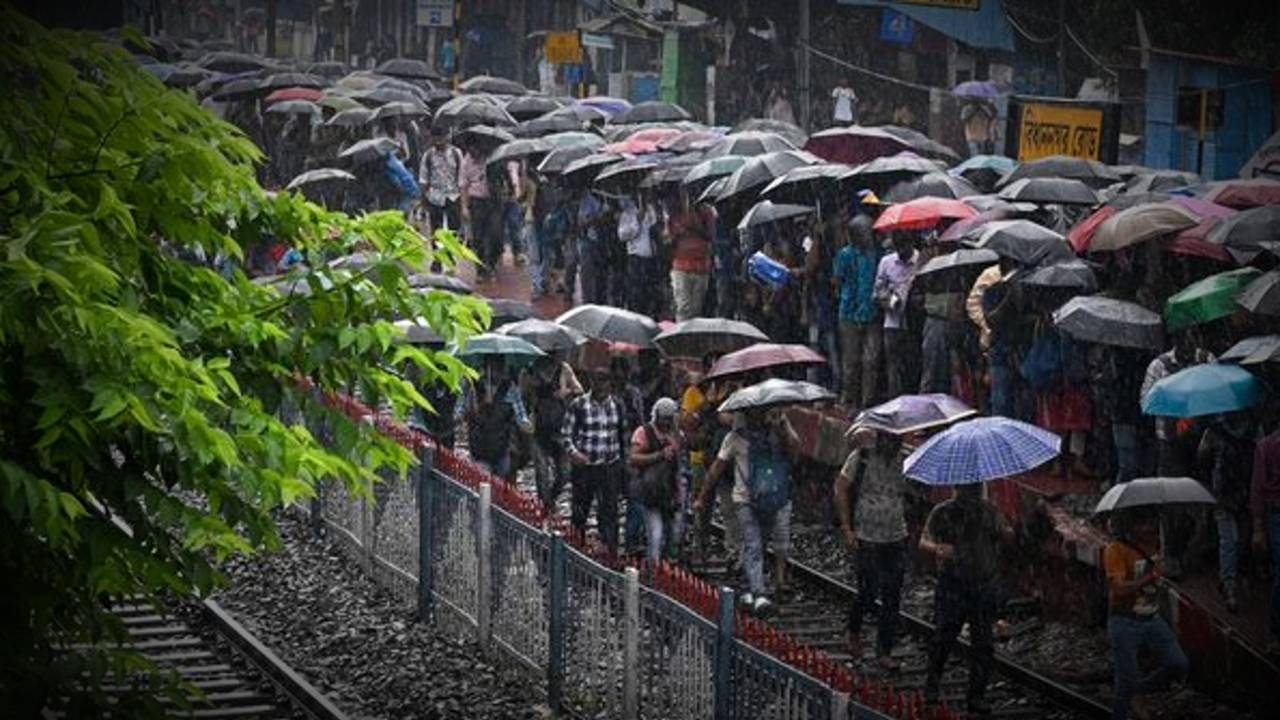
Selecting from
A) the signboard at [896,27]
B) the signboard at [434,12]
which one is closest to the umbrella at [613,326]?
the signboard at [896,27]

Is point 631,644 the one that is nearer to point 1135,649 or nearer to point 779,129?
point 1135,649

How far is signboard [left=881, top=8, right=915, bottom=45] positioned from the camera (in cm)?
3884

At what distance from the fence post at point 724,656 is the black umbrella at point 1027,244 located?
5.67 m

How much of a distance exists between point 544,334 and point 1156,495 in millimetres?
6331

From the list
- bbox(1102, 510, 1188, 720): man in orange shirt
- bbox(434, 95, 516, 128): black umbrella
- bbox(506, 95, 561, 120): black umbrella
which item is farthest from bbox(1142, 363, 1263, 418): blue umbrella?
bbox(506, 95, 561, 120): black umbrella

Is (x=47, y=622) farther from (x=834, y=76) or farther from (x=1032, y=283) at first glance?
(x=834, y=76)

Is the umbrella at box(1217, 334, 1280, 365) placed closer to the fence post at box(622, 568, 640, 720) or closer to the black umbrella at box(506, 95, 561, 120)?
the fence post at box(622, 568, 640, 720)

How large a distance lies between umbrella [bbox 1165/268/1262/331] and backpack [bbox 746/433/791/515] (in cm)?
288

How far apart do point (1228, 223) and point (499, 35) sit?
4469cm

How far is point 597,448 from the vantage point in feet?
57.4

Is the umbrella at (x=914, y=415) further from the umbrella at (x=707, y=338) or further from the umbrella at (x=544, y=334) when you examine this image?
the umbrella at (x=544, y=334)

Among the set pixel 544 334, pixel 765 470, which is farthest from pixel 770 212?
pixel 765 470

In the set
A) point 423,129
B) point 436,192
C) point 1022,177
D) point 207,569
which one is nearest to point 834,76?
point 423,129

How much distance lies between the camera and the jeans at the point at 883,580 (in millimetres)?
15164
